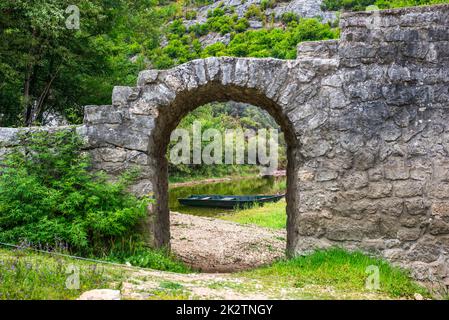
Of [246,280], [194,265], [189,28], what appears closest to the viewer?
[246,280]

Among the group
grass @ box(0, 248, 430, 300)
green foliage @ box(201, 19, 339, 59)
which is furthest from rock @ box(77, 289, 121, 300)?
green foliage @ box(201, 19, 339, 59)

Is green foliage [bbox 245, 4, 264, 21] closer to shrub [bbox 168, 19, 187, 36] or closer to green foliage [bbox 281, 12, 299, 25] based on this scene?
green foliage [bbox 281, 12, 299, 25]

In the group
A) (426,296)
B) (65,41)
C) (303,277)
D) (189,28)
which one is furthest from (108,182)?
(189,28)

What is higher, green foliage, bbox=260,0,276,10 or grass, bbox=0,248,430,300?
green foliage, bbox=260,0,276,10

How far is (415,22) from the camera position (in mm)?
5152

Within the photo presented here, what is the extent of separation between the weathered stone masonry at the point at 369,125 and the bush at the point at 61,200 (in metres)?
1.16

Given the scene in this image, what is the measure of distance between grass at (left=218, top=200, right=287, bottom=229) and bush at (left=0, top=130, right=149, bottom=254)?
6.76 meters

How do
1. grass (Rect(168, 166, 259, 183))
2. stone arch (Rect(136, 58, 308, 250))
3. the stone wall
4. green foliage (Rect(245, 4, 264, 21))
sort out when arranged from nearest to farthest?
stone arch (Rect(136, 58, 308, 250))
the stone wall
grass (Rect(168, 166, 259, 183))
green foliage (Rect(245, 4, 264, 21))

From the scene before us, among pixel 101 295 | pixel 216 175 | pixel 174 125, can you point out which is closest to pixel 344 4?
pixel 216 175

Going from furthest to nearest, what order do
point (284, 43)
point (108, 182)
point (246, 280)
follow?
point (284, 43), point (108, 182), point (246, 280)

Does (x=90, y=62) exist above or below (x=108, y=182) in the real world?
above

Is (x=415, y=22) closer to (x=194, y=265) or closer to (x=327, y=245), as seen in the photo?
(x=327, y=245)

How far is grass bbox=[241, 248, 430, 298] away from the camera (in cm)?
443

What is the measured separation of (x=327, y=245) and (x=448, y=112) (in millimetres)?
2014
